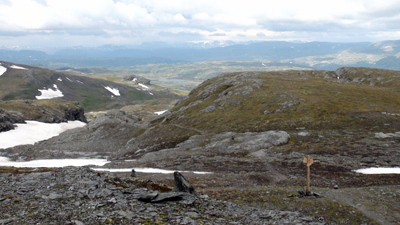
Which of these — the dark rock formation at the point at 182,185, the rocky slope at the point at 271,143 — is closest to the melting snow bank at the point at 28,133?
the rocky slope at the point at 271,143

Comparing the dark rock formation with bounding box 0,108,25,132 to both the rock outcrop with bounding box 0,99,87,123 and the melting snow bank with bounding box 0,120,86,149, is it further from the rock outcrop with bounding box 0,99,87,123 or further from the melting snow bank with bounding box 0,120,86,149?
the rock outcrop with bounding box 0,99,87,123

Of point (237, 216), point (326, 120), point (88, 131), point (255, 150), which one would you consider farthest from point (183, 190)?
point (88, 131)

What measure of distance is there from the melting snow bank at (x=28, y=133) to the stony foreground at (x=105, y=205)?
75375 millimetres

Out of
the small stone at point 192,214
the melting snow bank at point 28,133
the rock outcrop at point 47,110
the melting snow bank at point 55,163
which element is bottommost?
the melting snow bank at point 55,163

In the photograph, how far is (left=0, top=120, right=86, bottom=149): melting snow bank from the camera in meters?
84.2

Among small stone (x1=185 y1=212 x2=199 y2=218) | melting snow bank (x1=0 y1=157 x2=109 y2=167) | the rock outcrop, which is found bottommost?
melting snow bank (x1=0 y1=157 x2=109 y2=167)

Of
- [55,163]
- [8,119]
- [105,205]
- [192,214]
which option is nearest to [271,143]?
[192,214]

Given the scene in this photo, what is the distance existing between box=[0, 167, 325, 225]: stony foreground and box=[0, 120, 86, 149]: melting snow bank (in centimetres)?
7537

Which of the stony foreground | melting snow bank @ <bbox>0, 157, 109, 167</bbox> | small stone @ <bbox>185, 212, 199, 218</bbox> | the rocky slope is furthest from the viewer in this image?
melting snow bank @ <bbox>0, 157, 109, 167</bbox>

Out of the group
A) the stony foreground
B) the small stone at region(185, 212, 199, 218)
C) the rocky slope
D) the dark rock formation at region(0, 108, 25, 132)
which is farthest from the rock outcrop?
the small stone at region(185, 212, 199, 218)

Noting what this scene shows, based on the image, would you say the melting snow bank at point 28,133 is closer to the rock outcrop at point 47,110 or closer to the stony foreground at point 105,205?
the rock outcrop at point 47,110

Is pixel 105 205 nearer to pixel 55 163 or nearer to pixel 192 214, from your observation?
pixel 192 214

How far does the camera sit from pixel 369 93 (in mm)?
89688

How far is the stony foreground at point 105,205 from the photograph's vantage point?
16.4 m
